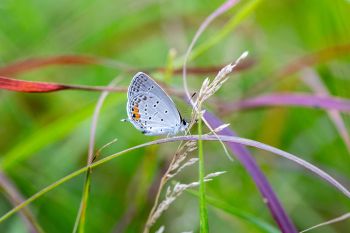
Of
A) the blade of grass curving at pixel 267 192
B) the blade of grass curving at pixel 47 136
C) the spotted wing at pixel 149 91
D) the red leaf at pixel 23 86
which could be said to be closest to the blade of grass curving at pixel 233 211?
the blade of grass curving at pixel 267 192

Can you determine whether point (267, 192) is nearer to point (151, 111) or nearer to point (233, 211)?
point (233, 211)

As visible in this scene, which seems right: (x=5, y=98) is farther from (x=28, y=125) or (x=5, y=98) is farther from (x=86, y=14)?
(x=86, y=14)

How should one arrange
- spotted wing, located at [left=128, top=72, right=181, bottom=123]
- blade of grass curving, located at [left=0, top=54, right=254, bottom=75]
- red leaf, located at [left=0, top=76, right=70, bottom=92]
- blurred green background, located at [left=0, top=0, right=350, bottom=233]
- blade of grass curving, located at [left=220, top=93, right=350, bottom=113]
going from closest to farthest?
1. red leaf, located at [left=0, top=76, right=70, bottom=92]
2. spotted wing, located at [left=128, top=72, right=181, bottom=123]
3. blade of grass curving, located at [left=220, top=93, right=350, bottom=113]
4. blade of grass curving, located at [left=0, top=54, right=254, bottom=75]
5. blurred green background, located at [left=0, top=0, right=350, bottom=233]

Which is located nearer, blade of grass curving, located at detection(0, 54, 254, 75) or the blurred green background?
blade of grass curving, located at detection(0, 54, 254, 75)

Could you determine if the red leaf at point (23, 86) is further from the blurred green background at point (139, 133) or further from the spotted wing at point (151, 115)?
the blurred green background at point (139, 133)

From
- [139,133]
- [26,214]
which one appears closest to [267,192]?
[26,214]

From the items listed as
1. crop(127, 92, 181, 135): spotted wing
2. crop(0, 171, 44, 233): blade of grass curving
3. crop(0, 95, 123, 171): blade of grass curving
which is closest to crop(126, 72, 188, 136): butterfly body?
crop(127, 92, 181, 135): spotted wing

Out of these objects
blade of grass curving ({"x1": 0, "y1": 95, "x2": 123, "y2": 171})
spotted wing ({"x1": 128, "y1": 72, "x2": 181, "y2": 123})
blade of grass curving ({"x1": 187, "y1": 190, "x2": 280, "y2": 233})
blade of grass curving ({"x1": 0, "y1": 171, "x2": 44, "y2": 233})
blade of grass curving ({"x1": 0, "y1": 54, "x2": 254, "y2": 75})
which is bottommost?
blade of grass curving ({"x1": 187, "y1": 190, "x2": 280, "y2": 233})

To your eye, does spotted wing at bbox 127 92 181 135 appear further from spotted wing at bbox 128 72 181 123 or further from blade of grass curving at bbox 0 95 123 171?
blade of grass curving at bbox 0 95 123 171

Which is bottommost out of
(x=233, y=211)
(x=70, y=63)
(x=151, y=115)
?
(x=233, y=211)
